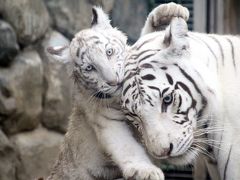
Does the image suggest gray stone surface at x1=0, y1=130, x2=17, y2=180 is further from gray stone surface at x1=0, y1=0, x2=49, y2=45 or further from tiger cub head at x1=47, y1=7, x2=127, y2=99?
tiger cub head at x1=47, y1=7, x2=127, y2=99

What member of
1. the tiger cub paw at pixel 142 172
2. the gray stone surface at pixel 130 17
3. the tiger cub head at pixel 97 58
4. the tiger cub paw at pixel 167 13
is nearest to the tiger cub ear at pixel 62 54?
the tiger cub head at pixel 97 58

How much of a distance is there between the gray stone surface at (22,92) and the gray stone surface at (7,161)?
0.14 m

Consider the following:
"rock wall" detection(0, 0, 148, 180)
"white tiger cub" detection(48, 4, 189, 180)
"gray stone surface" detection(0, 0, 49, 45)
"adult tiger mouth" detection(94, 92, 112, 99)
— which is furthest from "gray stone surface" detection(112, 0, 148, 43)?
"adult tiger mouth" detection(94, 92, 112, 99)

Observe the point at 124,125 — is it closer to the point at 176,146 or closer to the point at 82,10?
the point at 176,146

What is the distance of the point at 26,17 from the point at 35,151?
103 cm

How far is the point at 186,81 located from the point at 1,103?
2.94 meters

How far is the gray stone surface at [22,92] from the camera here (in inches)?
203

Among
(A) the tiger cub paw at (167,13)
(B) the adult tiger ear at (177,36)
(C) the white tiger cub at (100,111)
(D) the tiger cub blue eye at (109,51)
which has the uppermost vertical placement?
(A) the tiger cub paw at (167,13)

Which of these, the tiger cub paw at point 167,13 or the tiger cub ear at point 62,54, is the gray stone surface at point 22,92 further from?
the tiger cub paw at point 167,13

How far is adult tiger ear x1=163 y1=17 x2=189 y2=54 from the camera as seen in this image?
2.40m

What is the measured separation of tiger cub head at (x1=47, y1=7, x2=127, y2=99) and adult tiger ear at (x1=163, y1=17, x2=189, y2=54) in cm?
26

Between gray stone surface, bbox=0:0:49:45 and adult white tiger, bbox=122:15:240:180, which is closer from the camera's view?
adult white tiger, bbox=122:15:240:180

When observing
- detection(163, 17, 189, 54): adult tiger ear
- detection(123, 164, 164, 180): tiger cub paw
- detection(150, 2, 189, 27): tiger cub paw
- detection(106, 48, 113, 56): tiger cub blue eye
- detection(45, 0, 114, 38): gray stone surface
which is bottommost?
detection(123, 164, 164, 180): tiger cub paw

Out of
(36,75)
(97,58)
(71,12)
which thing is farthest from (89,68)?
(71,12)
